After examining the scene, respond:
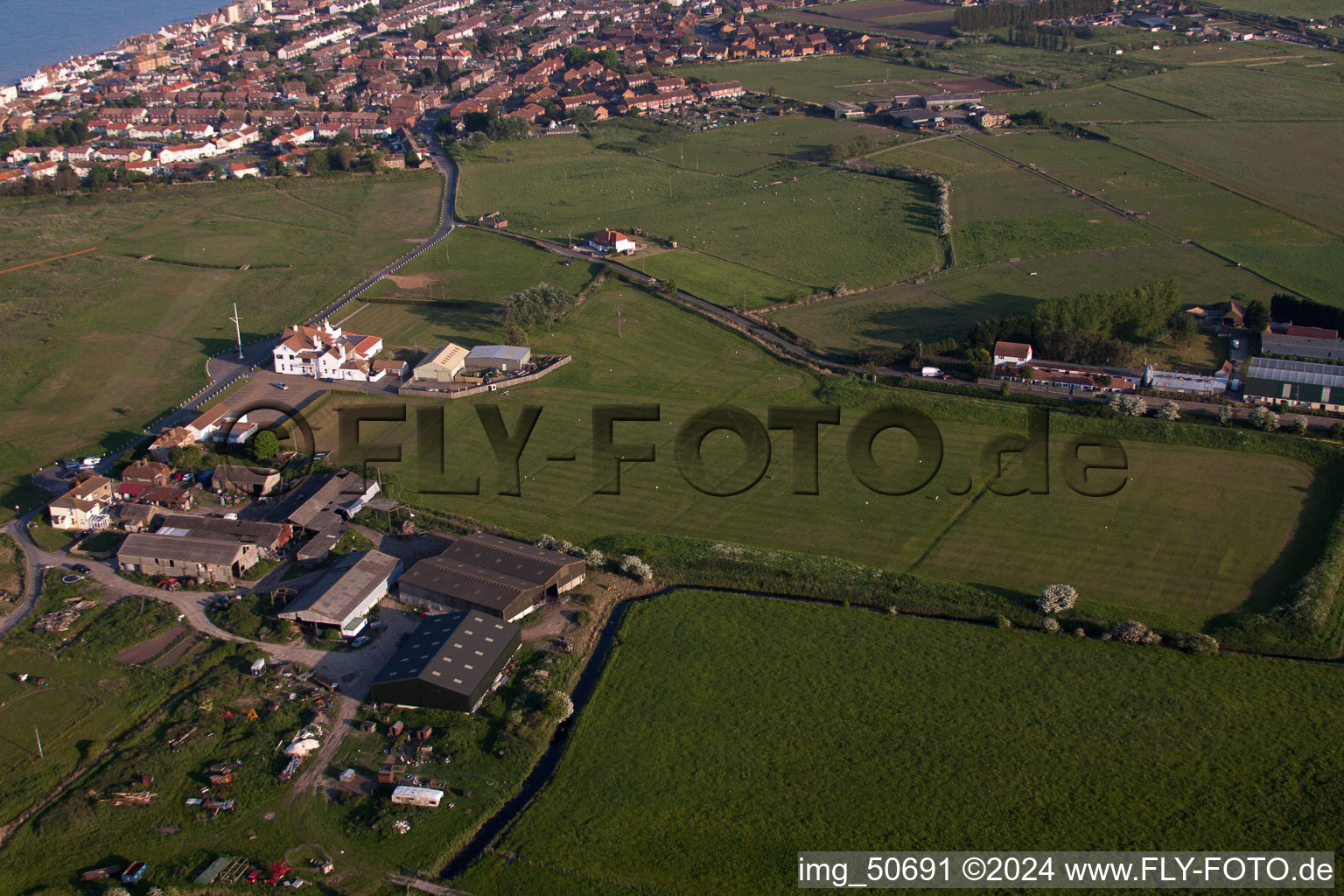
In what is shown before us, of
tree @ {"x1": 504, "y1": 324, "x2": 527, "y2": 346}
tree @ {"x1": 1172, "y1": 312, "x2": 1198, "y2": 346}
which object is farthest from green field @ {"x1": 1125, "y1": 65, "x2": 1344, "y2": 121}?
tree @ {"x1": 504, "y1": 324, "x2": 527, "y2": 346}

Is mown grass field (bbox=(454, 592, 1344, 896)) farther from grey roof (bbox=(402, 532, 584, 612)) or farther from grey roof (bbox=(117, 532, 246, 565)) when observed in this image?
grey roof (bbox=(117, 532, 246, 565))

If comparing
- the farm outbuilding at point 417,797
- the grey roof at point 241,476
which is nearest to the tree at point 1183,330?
the farm outbuilding at point 417,797

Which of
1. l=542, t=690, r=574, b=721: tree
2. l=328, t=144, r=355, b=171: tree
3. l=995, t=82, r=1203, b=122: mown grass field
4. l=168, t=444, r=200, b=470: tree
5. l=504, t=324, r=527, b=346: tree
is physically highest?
l=995, t=82, r=1203, b=122: mown grass field

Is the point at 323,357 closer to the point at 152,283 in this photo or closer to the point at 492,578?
the point at 152,283

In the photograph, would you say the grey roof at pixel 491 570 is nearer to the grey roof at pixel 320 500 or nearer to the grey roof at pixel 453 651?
the grey roof at pixel 453 651

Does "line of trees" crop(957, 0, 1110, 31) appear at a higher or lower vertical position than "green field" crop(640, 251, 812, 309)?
higher

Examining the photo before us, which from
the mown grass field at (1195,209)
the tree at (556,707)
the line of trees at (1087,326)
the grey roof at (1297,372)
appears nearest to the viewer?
the tree at (556,707)

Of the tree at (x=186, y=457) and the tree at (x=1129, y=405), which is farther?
the tree at (x=1129, y=405)
